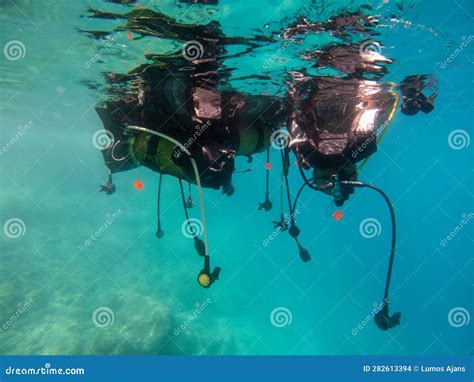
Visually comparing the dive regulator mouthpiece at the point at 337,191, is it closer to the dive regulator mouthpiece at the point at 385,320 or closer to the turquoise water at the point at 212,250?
the dive regulator mouthpiece at the point at 385,320

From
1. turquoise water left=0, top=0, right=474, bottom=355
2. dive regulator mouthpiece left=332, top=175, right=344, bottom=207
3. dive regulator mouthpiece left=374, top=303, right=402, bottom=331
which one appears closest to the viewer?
dive regulator mouthpiece left=374, top=303, right=402, bottom=331

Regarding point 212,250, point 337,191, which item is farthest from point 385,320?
point 212,250

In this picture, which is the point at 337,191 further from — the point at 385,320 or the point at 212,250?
Result: the point at 212,250

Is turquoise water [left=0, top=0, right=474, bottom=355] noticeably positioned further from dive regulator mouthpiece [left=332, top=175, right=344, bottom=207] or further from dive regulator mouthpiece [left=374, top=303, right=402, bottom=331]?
dive regulator mouthpiece [left=374, top=303, right=402, bottom=331]

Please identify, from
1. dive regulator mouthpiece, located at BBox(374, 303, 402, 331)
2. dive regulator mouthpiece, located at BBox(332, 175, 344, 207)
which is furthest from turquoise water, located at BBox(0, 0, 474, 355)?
dive regulator mouthpiece, located at BBox(374, 303, 402, 331)

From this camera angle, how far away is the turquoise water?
812 cm

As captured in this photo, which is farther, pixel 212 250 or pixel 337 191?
pixel 212 250

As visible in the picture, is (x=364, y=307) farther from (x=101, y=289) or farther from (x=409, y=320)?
(x=101, y=289)

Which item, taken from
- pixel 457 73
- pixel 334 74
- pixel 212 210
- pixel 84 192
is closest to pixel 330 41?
pixel 334 74

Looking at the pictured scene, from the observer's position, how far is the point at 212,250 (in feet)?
104

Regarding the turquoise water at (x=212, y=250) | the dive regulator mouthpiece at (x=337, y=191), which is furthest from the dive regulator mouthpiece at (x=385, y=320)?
the turquoise water at (x=212, y=250)

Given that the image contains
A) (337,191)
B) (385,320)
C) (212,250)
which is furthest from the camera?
(212,250)

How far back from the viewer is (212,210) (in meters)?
39.7

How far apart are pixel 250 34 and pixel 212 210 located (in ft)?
108
